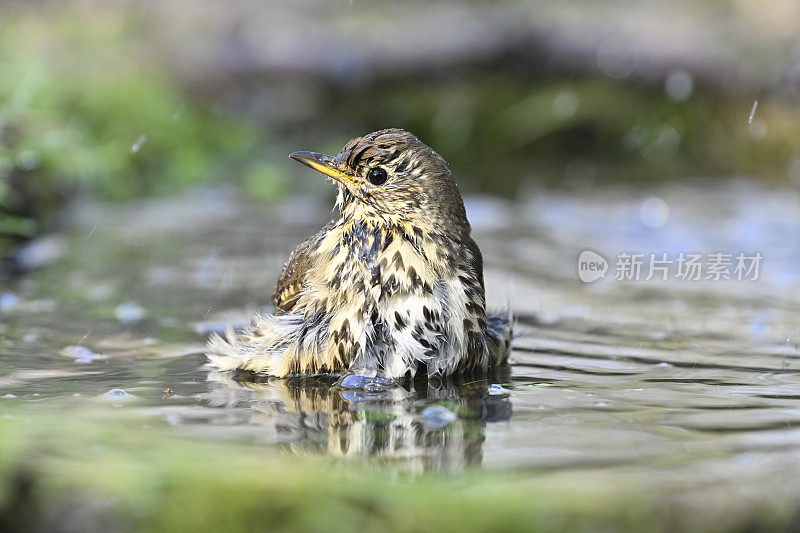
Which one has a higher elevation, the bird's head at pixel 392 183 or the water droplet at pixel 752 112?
the water droplet at pixel 752 112

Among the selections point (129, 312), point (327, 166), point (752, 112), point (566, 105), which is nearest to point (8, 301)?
point (129, 312)

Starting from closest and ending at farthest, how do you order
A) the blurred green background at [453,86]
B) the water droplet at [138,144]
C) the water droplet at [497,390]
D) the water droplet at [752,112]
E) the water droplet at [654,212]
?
1. the water droplet at [497,390]
2. the water droplet at [654,212]
3. the water droplet at [138,144]
4. the blurred green background at [453,86]
5. the water droplet at [752,112]

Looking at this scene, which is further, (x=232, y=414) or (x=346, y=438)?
(x=232, y=414)

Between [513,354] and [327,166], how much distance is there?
1.36 m

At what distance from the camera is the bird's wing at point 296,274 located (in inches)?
199

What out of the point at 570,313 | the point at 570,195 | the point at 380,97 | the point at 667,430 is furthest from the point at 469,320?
the point at 380,97

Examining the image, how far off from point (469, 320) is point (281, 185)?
21.9ft

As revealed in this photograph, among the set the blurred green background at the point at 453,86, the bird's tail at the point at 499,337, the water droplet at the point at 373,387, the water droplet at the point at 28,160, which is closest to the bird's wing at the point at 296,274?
the water droplet at the point at 373,387

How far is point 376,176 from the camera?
15.8 feet

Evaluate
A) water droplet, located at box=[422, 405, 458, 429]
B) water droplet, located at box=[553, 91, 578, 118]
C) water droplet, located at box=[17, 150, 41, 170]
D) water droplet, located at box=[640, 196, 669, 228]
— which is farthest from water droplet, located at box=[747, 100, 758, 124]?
water droplet, located at box=[422, 405, 458, 429]

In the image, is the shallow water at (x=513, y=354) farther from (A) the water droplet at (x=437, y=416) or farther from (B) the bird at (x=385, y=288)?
(B) the bird at (x=385, y=288)

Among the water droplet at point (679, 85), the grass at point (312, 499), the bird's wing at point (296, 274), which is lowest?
the grass at point (312, 499)

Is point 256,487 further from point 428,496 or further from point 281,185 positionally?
point 281,185

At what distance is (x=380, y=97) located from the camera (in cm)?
1263
